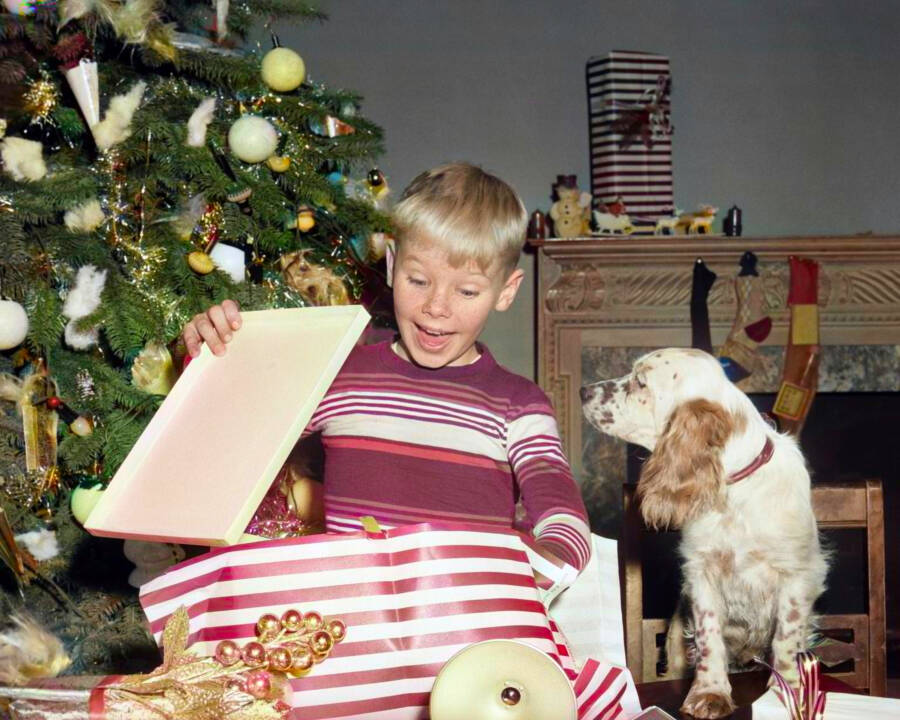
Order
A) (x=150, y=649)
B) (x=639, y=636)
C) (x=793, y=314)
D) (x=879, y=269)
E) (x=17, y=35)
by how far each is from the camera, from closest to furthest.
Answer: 1. (x=639, y=636)
2. (x=17, y=35)
3. (x=150, y=649)
4. (x=793, y=314)
5. (x=879, y=269)

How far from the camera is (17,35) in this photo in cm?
175

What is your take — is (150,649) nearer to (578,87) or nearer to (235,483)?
(235,483)

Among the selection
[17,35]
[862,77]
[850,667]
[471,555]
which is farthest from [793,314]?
[471,555]

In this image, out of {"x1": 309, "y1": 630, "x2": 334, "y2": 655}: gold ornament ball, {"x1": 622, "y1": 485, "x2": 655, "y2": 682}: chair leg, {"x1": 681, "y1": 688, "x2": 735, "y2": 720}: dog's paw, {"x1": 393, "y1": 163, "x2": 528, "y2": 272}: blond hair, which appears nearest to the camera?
{"x1": 309, "y1": 630, "x2": 334, "y2": 655}: gold ornament ball

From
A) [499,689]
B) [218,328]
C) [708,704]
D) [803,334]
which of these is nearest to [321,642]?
[499,689]

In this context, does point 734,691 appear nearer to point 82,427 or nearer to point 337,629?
point 337,629

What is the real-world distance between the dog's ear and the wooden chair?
0.33 meters

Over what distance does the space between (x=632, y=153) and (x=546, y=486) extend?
2466 mm

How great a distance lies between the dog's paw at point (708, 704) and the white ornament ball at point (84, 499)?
108 cm

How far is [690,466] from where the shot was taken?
1.16 meters

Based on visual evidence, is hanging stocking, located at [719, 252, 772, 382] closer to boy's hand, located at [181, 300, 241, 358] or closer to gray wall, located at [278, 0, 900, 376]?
gray wall, located at [278, 0, 900, 376]

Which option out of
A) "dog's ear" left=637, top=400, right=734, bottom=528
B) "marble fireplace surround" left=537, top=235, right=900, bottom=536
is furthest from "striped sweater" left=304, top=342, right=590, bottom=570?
"marble fireplace surround" left=537, top=235, right=900, bottom=536

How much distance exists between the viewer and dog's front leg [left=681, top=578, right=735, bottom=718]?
1.12 meters

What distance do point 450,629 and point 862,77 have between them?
3.37 m
